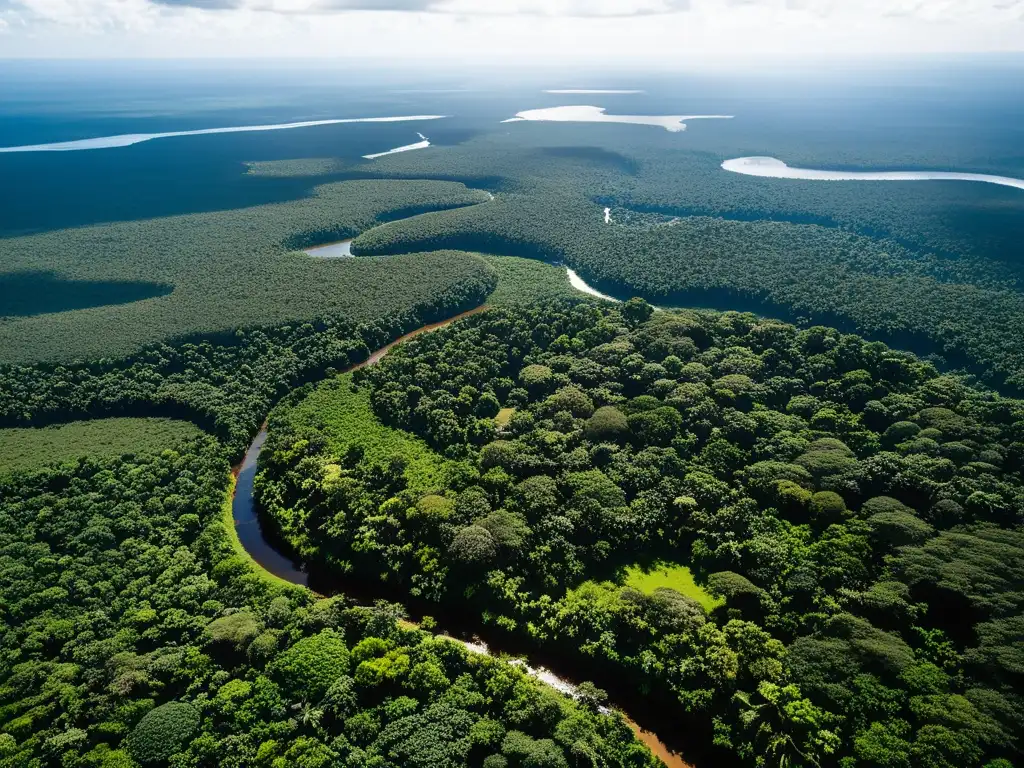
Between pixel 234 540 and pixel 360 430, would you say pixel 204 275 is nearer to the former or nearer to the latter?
pixel 360 430

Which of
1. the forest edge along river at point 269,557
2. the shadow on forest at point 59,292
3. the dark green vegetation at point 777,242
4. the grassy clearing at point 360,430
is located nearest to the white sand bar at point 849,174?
the dark green vegetation at point 777,242

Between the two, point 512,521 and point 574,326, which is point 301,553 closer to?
point 512,521

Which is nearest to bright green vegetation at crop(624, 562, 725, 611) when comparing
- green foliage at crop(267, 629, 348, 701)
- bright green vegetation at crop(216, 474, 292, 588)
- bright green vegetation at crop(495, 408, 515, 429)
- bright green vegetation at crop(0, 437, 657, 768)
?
bright green vegetation at crop(0, 437, 657, 768)

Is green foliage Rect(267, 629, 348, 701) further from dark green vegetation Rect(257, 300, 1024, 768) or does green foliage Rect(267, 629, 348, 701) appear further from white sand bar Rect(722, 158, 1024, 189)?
white sand bar Rect(722, 158, 1024, 189)

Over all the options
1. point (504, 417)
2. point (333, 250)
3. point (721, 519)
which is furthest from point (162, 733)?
point (333, 250)

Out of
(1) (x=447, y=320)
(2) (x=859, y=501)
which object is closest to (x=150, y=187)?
(1) (x=447, y=320)

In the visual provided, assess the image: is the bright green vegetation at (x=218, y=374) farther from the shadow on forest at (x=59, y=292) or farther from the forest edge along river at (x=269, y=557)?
the shadow on forest at (x=59, y=292)
